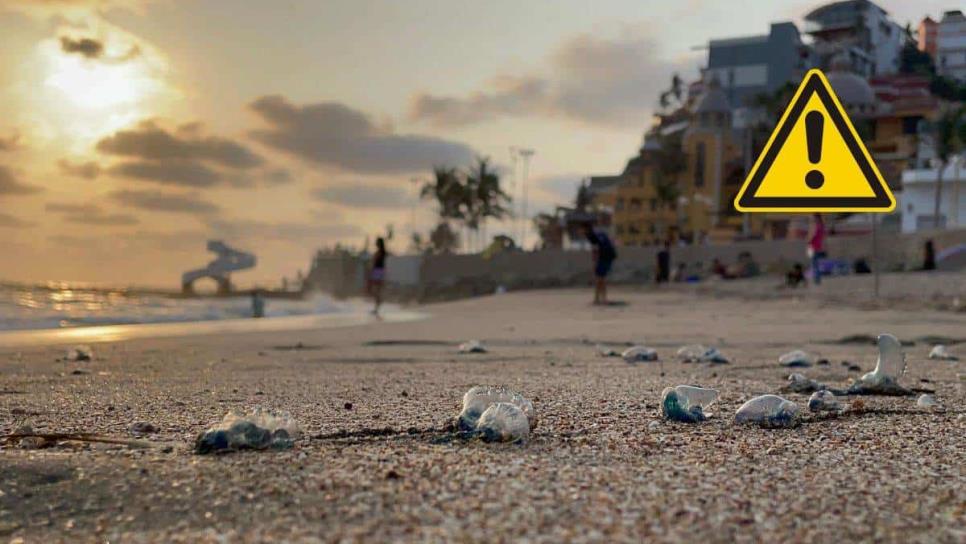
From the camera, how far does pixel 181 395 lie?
3711 mm

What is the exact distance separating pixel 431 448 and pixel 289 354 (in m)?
4.67

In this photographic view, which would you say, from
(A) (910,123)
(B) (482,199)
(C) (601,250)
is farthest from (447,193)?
(C) (601,250)

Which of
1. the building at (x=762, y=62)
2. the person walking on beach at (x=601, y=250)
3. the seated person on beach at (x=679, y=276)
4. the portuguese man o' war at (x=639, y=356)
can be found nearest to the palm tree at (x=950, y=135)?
the seated person on beach at (x=679, y=276)

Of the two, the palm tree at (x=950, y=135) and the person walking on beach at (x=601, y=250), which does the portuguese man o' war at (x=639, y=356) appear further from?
the palm tree at (x=950, y=135)

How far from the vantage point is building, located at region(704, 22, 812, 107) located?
77.8m

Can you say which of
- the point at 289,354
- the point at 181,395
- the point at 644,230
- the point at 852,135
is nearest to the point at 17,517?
the point at 181,395

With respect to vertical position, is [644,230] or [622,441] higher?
[644,230]

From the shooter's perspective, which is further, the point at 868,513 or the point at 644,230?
the point at 644,230

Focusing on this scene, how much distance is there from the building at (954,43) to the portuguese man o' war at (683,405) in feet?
10.6

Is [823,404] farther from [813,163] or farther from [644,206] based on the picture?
[644,206]

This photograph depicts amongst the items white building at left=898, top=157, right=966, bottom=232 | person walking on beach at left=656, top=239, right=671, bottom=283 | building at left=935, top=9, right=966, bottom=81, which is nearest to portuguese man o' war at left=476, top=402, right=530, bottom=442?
building at left=935, top=9, right=966, bottom=81

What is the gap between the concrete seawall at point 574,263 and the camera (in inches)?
1476

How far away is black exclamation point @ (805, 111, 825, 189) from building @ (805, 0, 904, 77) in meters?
79.4

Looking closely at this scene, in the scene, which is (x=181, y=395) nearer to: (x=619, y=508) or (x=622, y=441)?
(x=622, y=441)
